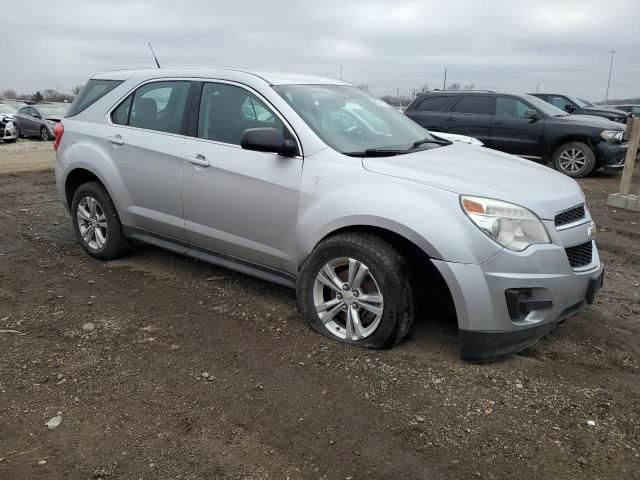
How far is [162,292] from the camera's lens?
454 centimetres

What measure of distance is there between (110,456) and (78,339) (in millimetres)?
1341

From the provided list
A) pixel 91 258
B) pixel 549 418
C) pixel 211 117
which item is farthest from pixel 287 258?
pixel 91 258

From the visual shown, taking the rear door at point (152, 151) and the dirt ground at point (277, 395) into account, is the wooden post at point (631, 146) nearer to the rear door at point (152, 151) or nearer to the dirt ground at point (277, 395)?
the dirt ground at point (277, 395)

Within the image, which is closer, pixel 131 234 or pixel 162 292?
pixel 162 292

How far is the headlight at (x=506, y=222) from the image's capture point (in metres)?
3.08

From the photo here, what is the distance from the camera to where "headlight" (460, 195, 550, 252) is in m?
3.08

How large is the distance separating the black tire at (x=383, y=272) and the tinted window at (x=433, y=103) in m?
9.59

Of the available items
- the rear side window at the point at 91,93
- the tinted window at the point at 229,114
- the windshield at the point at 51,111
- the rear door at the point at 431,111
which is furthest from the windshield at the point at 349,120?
the windshield at the point at 51,111

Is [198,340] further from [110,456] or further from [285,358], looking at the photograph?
[110,456]

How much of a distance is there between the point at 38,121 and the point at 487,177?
69.1ft

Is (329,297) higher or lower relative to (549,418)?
higher

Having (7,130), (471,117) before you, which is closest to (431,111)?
(471,117)

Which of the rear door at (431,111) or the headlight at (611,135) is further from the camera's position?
the rear door at (431,111)

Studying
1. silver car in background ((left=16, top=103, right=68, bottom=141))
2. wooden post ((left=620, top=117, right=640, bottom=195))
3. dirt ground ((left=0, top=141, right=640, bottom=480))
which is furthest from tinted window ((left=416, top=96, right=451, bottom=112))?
silver car in background ((left=16, top=103, right=68, bottom=141))
